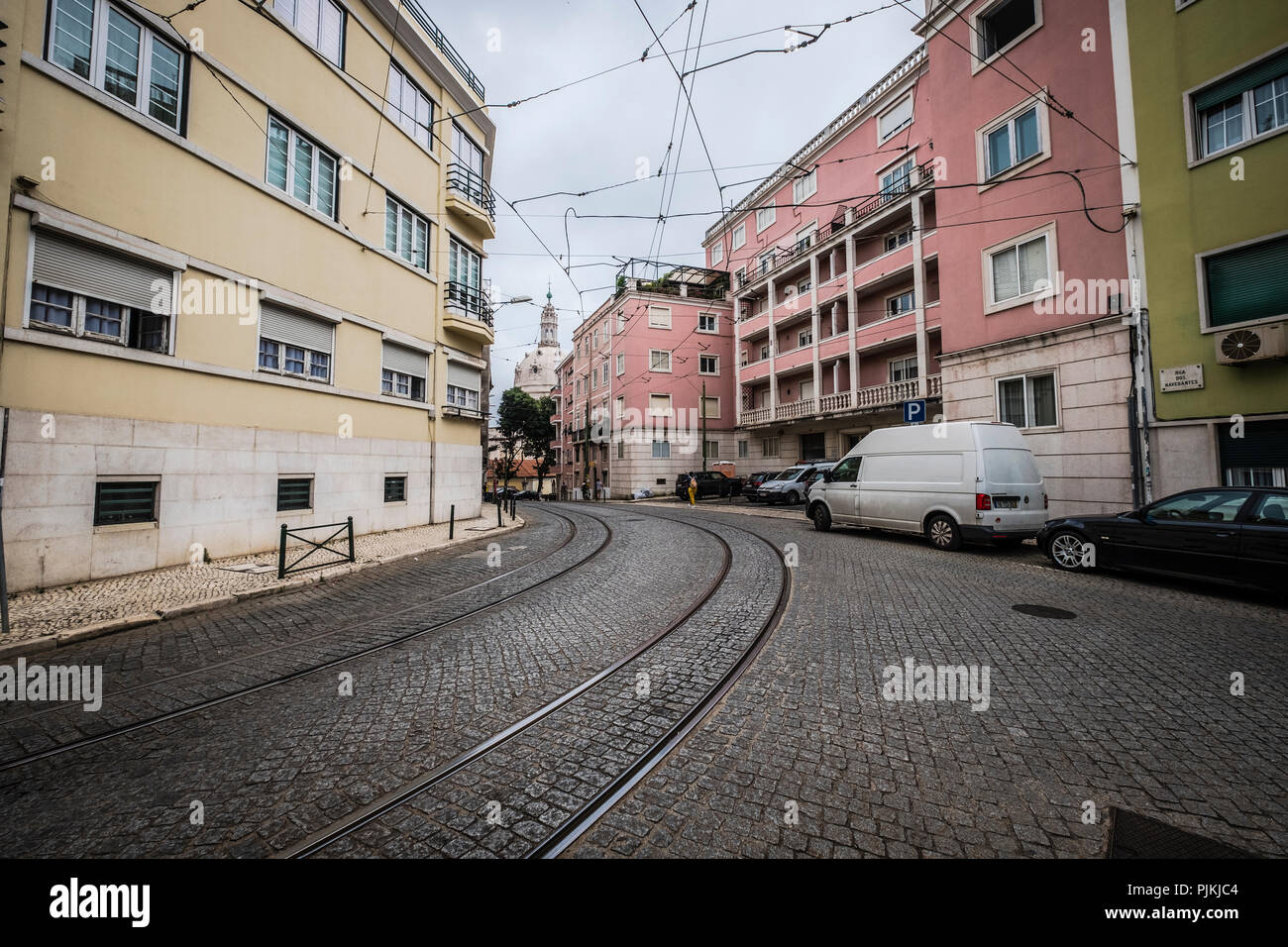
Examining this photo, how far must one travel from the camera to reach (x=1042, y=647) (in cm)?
442

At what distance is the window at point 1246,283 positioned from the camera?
8.74 metres

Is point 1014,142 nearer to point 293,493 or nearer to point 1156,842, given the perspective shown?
point 1156,842

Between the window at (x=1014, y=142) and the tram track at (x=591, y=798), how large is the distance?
15120 millimetres

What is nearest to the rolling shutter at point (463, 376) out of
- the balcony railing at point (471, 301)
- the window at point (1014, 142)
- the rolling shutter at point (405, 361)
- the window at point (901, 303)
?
the rolling shutter at point (405, 361)

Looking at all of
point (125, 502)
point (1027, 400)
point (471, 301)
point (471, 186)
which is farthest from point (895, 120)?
point (125, 502)

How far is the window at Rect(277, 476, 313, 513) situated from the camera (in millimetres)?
10383

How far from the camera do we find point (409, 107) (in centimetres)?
1417

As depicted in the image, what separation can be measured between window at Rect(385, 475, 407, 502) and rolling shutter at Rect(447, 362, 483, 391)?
3.79 metres

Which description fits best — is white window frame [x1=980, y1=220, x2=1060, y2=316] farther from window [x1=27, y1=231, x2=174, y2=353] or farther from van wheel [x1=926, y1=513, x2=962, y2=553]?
window [x1=27, y1=231, x2=174, y2=353]

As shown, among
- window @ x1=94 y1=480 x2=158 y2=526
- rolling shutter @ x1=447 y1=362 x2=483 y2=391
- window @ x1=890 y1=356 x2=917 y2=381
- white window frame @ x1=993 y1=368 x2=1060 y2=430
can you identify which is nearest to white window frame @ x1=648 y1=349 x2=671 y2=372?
window @ x1=890 y1=356 x2=917 y2=381

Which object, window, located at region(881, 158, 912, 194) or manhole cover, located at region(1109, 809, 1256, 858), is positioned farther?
window, located at region(881, 158, 912, 194)

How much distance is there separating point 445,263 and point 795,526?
517 inches

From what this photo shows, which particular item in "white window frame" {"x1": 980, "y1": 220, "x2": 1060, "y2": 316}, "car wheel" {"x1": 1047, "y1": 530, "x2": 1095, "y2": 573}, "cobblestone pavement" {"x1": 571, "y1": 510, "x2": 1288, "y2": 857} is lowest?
"cobblestone pavement" {"x1": 571, "y1": 510, "x2": 1288, "y2": 857}

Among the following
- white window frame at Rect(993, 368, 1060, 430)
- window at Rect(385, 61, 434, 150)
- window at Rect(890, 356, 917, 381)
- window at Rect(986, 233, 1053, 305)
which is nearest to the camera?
white window frame at Rect(993, 368, 1060, 430)
